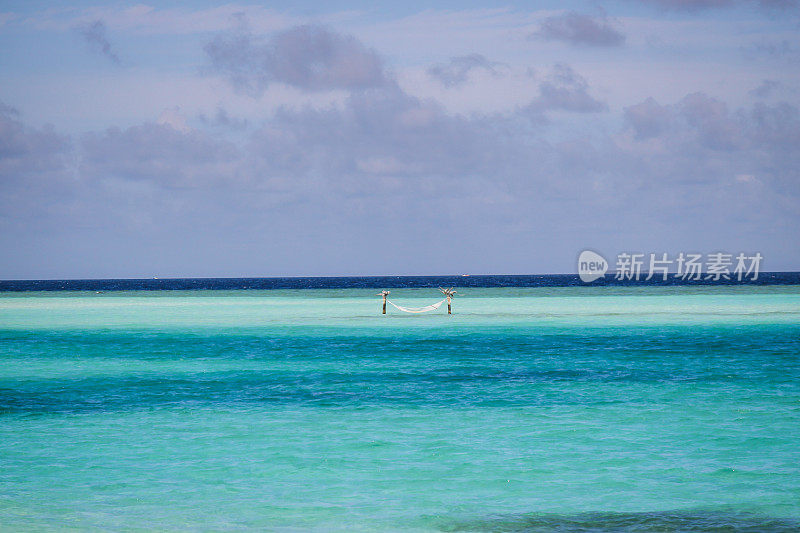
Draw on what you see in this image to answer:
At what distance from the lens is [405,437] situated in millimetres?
13602

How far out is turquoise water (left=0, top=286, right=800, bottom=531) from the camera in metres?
9.62

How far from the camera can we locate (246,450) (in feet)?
42.0

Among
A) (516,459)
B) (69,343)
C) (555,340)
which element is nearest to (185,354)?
(69,343)

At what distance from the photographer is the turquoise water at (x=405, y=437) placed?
31.6 ft

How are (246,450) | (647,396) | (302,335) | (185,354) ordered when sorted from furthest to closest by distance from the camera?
(302,335) → (185,354) → (647,396) → (246,450)

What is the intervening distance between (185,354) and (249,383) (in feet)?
25.8

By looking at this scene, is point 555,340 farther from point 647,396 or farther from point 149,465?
point 149,465

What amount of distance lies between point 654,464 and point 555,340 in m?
19.6

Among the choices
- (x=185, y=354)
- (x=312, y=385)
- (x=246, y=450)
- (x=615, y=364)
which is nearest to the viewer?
(x=246, y=450)

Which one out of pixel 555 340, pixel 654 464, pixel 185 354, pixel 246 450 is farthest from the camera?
pixel 555 340

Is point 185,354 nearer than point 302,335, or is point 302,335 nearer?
point 185,354

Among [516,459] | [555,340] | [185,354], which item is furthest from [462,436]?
[555,340]

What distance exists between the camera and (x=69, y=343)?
32219 millimetres

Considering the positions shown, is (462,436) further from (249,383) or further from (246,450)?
(249,383)
